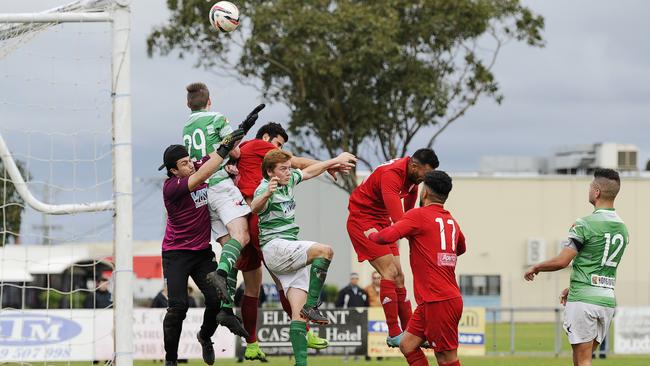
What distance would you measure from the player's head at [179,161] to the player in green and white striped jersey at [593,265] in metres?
3.63

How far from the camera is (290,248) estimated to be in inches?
490

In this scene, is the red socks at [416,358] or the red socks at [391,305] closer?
the red socks at [416,358]

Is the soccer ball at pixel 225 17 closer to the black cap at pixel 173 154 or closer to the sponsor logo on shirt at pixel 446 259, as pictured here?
the black cap at pixel 173 154

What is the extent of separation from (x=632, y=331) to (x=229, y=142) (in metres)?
20.4

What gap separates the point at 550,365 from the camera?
80.9 ft

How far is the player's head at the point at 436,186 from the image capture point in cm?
1180

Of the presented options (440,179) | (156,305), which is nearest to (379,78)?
(156,305)

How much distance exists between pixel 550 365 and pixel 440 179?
13.9 m

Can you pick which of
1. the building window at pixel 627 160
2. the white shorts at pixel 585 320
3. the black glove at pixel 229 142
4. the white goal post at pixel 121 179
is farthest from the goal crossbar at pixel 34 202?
the building window at pixel 627 160

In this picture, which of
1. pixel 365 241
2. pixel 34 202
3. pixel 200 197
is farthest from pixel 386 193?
pixel 34 202

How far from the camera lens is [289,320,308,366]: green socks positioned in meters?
12.6

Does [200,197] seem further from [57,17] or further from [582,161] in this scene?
[582,161]

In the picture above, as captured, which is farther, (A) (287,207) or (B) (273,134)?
(B) (273,134)

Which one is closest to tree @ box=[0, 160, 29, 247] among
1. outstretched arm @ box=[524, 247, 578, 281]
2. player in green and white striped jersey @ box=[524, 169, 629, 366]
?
outstretched arm @ box=[524, 247, 578, 281]
